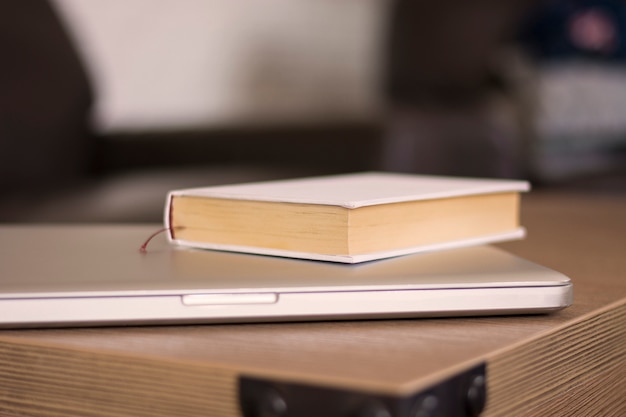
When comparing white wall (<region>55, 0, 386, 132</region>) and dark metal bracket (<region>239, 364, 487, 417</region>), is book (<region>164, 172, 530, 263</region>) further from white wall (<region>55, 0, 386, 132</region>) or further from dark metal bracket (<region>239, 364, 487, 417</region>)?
white wall (<region>55, 0, 386, 132</region>)

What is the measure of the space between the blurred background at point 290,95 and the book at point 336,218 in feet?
1.69

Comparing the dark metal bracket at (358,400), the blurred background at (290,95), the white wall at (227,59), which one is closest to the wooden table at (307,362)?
the dark metal bracket at (358,400)

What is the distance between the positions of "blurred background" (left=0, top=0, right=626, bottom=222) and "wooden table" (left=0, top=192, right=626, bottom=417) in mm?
641

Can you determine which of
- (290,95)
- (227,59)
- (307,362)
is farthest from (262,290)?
(290,95)

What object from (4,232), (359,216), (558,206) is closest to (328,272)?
(359,216)

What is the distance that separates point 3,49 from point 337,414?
1288 millimetres

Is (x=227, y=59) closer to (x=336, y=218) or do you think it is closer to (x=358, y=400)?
(x=336, y=218)

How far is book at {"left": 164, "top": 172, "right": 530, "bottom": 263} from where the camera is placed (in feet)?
1.69

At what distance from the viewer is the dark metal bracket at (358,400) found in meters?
0.35

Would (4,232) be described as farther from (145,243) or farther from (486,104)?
(486,104)

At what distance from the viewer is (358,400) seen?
351 millimetres

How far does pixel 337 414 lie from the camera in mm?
355

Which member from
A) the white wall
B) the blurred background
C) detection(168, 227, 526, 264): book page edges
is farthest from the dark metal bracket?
the white wall

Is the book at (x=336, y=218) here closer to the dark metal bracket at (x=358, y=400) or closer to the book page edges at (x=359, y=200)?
the book page edges at (x=359, y=200)
